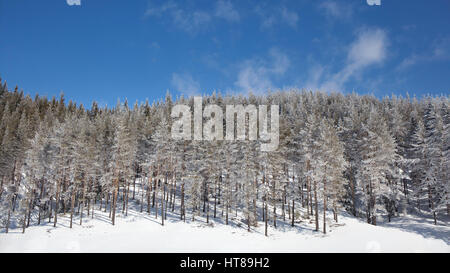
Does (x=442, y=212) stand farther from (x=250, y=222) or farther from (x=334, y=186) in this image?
(x=250, y=222)

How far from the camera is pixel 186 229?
102 feet

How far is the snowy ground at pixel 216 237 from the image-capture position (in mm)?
24906

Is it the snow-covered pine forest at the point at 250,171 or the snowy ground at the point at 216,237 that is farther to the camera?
the snow-covered pine forest at the point at 250,171

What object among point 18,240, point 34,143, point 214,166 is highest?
point 34,143

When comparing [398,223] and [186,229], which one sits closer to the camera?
[186,229]

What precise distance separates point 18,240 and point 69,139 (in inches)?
536

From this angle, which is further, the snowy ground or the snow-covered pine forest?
the snow-covered pine forest

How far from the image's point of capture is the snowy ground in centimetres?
2491

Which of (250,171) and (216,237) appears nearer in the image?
(216,237)

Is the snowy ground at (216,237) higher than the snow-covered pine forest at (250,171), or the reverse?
the snow-covered pine forest at (250,171)

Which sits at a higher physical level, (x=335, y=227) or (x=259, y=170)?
(x=259, y=170)

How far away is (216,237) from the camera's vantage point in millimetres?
28938

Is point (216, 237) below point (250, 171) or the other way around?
below
